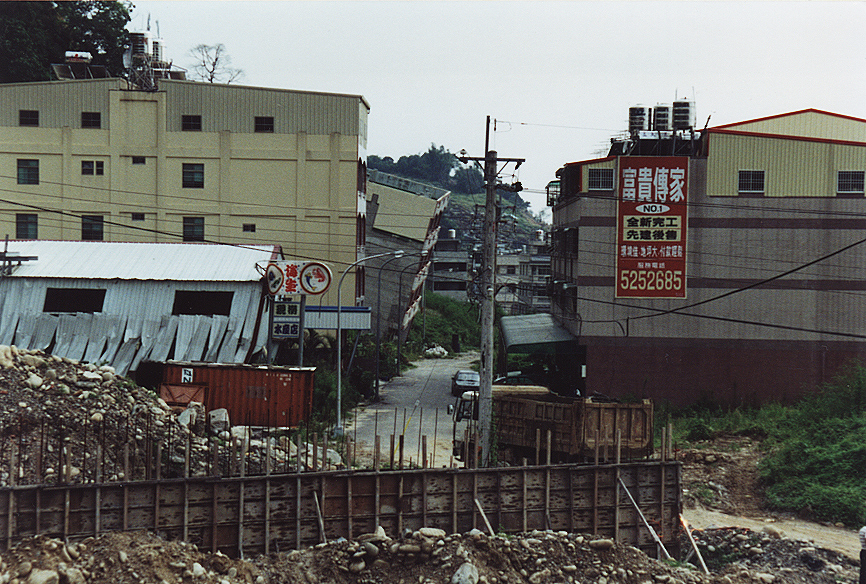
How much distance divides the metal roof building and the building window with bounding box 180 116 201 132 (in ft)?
46.1

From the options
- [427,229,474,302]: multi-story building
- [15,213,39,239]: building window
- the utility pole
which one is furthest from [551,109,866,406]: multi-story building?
[427,229,474,302]: multi-story building

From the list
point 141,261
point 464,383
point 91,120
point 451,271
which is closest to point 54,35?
point 91,120

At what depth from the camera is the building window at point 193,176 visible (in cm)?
4922

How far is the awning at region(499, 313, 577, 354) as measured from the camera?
125 feet

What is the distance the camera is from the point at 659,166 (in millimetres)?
Result: 36594

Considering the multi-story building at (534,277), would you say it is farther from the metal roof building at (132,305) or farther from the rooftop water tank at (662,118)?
the metal roof building at (132,305)

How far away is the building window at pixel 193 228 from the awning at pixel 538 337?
1960 cm

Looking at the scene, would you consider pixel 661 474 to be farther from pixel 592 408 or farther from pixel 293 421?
pixel 293 421

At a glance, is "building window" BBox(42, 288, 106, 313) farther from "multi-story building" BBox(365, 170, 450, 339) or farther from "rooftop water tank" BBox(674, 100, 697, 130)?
"rooftop water tank" BBox(674, 100, 697, 130)

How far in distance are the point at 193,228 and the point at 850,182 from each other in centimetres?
3640

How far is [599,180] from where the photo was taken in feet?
122

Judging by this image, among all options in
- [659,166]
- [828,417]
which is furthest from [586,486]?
[659,166]

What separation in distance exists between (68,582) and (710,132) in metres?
32.6

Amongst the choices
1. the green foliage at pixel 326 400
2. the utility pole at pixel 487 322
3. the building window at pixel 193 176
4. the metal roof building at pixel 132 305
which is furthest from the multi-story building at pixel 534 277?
the utility pole at pixel 487 322
